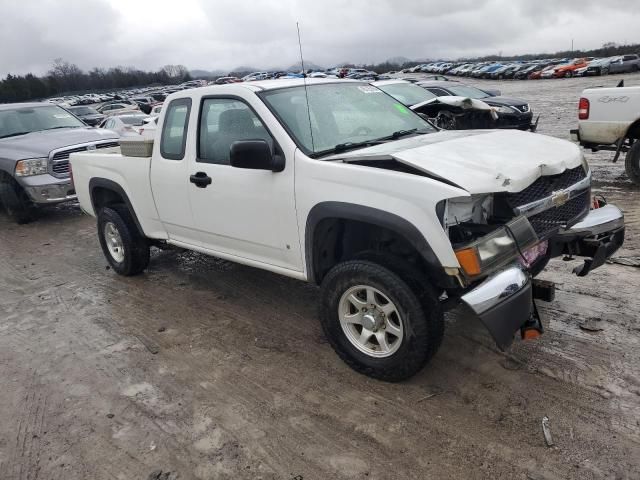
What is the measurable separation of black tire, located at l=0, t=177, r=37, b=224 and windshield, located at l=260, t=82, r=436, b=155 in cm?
659

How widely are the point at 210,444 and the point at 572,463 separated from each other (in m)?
1.95

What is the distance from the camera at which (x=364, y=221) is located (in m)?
3.22

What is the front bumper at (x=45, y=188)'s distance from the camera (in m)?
8.37

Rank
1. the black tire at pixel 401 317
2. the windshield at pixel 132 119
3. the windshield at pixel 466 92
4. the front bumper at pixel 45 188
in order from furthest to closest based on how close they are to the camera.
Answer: the windshield at pixel 132 119, the windshield at pixel 466 92, the front bumper at pixel 45 188, the black tire at pixel 401 317

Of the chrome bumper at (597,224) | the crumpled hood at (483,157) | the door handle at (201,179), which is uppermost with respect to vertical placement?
the crumpled hood at (483,157)

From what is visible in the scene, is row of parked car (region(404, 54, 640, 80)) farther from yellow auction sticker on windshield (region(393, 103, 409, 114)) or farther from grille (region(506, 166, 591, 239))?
grille (region(506, 166, 591, 239))

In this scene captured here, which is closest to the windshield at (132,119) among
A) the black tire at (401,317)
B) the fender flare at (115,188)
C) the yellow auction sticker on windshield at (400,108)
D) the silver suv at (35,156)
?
the silver suv at (35,156)

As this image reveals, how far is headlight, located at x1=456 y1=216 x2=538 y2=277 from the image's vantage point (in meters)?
2.89

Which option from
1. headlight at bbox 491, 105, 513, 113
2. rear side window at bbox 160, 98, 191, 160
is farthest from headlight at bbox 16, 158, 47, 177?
headlight at bbox 491, 105, 513, 113

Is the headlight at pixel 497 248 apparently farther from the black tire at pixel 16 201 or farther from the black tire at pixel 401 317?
the black tire at pixel 16 201

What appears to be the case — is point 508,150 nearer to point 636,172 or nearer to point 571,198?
point 571,198

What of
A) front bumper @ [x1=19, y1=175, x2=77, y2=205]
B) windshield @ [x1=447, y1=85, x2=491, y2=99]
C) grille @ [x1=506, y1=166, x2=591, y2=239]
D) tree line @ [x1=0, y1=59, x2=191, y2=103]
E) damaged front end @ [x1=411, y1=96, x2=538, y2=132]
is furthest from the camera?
tree line @ [x1=0, y1=59, x2=191, y2=103]

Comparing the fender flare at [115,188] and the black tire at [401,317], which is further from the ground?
the fender flare at [115,188]

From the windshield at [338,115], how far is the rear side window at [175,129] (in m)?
0.94
